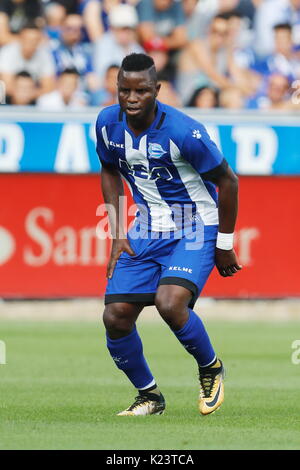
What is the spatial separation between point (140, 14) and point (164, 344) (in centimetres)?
636

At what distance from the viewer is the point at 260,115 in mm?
14836

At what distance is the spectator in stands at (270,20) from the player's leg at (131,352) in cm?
1030

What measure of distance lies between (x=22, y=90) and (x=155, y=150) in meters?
8.06

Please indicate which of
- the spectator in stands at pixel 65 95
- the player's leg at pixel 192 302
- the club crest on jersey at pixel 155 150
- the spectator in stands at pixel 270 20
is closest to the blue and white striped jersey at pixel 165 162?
the club crest on jersey at pixel 155 150

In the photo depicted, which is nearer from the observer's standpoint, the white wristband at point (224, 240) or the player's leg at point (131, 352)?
the player's leg at point (131, 352)

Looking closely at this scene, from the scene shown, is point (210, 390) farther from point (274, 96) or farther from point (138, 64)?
point (274, 96)

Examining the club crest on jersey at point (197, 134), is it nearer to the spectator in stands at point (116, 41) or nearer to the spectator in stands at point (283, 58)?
the spectator in stands at point (116, 41)

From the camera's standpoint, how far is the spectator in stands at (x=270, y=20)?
17.2 meters

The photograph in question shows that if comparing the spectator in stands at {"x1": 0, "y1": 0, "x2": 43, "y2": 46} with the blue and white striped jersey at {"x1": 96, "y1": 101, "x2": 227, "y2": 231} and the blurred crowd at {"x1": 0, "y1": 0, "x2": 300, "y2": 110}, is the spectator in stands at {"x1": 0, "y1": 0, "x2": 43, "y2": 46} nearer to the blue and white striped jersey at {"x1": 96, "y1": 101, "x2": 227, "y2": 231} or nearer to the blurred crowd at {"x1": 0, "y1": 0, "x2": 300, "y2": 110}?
the blurred crowd at {"x1": 0, "y1": 0, "x2": 300, "y2": 110}

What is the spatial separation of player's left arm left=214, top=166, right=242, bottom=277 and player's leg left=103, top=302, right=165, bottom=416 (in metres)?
0.64

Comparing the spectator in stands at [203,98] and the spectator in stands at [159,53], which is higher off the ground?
the spectator in stands at [159,53]

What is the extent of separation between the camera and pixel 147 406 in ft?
25.1
